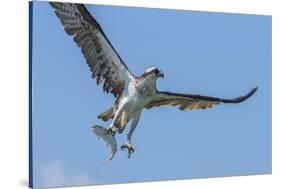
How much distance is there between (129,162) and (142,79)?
0.91 m

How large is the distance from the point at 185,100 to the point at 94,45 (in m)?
1.28

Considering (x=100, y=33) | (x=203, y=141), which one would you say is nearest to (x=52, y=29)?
(x=100, y=33)

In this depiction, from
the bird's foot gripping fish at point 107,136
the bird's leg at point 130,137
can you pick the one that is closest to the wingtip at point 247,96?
the bird's leg at point 130,137

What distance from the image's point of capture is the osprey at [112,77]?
813 cm

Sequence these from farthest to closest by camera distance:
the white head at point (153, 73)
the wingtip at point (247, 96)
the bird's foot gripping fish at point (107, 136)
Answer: the wingtip at point (247, 96) < the white head at point (153, 73) < the bird's foot gripping fish at point (107, 136)

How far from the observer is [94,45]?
323 inches

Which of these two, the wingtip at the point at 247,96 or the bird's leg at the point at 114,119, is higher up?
the wingtip at the point at 247,96

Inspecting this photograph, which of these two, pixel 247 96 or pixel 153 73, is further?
pixel 247 96

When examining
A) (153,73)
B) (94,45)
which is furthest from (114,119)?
(94,45)

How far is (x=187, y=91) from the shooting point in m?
8.75

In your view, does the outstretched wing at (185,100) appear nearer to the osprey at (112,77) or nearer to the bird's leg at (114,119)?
the osprey at (112,77)

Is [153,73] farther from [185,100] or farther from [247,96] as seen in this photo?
[247,96]

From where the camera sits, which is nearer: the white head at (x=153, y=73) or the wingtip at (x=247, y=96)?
the white head at (x=153, y=73)

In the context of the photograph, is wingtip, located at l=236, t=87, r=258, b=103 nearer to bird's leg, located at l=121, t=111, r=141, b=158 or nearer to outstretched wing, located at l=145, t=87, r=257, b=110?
outstretched wing, located at l=145, t=87, r=257, b=110
